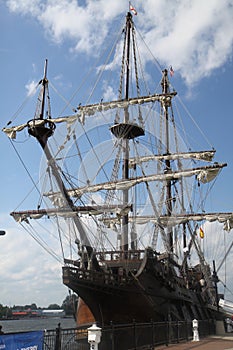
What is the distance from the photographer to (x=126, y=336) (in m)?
13.9

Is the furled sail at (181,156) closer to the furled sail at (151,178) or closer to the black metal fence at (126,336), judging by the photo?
the furled sail at (151,178)

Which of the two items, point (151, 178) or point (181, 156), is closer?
point (151, 178)

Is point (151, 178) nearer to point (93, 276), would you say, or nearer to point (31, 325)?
point (93, 276)

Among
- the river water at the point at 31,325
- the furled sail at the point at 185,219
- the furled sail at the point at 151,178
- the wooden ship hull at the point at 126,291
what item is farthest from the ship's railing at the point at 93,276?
the river water at the point at 31,325

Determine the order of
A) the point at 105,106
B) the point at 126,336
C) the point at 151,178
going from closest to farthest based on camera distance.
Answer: the point at 126,336 < the point at 105,106 < the point at 151,178

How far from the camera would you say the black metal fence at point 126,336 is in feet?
33.4

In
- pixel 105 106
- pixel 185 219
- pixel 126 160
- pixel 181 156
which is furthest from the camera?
pixel 181 156

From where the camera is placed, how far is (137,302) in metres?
22.7

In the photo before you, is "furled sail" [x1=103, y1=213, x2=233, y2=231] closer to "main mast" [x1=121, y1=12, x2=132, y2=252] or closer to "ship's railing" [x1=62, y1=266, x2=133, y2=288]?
"main mast" [x1=121, y1=12, x2=132, y2=252]

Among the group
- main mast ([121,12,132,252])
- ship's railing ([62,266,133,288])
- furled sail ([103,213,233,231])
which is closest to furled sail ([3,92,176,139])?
main mast ([121,12,132,252])

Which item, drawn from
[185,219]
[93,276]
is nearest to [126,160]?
[185,219]

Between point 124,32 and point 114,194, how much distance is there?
1618cm

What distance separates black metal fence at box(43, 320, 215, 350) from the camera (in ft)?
33.4

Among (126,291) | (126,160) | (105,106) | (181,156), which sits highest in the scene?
(105,106)
